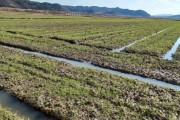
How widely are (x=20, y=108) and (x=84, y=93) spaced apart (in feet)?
12.0

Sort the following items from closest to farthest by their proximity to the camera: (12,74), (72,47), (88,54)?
(12,74), (88,54), (72,47)

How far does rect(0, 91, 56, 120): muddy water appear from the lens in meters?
12.1

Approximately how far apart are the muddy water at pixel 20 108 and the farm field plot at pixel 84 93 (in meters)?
0.28

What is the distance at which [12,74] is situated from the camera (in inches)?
688

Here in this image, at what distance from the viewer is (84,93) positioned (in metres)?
14.7

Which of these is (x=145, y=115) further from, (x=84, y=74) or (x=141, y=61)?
(x=141, y=61)

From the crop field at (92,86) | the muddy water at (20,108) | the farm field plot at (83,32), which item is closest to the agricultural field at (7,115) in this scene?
the muddy water at (20,108)

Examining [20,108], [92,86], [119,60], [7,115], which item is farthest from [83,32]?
[7,115]

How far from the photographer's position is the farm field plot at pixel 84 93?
12.6 metres

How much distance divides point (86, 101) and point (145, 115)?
3.11m

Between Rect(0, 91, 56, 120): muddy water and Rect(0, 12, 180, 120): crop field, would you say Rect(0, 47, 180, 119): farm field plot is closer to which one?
Rect(0, 12, 180, 120): crop field

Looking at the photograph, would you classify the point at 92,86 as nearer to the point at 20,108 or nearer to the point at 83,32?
the point at 20,108

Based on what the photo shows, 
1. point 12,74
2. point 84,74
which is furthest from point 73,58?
point 12,74

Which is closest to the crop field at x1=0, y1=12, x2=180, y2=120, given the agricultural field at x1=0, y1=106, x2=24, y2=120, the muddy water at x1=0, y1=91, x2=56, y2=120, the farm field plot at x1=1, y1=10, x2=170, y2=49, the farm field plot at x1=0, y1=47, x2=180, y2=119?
the farm field plot at x1=0, y1=47, x2=180, y2=119
